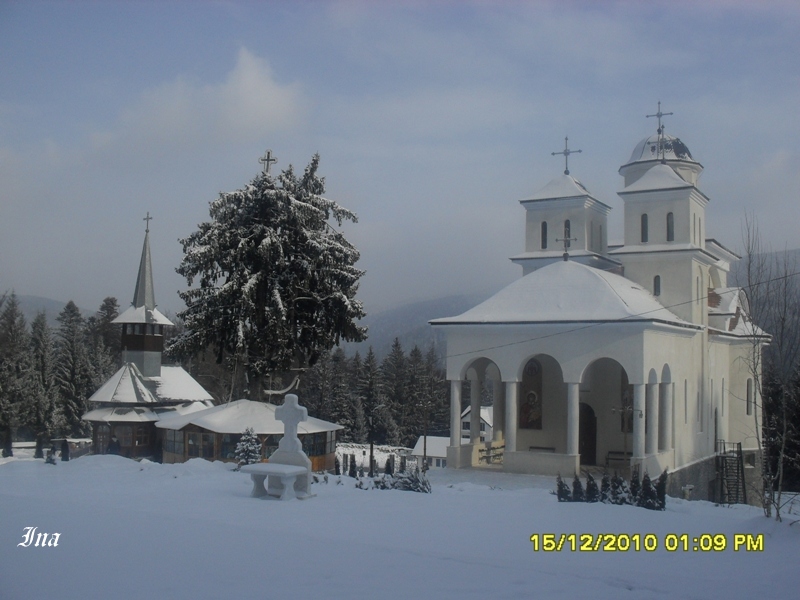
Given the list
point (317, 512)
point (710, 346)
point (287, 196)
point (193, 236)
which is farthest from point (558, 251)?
point (317, 512)

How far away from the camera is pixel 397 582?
8547 mm

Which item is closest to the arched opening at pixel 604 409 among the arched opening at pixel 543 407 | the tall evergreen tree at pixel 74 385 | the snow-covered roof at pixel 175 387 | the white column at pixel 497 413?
the arched opening at pixel 543 407

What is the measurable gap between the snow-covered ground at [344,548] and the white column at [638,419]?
7.43 metres

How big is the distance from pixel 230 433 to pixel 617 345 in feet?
40.3

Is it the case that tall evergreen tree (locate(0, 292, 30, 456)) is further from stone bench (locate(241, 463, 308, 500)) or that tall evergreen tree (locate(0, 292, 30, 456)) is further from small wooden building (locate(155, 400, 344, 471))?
stone bench (locate(241, 463, 308, 500))

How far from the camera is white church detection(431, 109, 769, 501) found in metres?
23.6

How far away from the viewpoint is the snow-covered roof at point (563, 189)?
100 feet

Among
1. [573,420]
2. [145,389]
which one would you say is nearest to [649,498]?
[573,420]

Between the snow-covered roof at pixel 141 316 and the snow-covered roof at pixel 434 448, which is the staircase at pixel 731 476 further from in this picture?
the snow-covered roof at pixel 434 448

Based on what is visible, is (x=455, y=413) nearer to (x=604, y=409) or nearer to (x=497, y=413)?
(x=497, y=413)

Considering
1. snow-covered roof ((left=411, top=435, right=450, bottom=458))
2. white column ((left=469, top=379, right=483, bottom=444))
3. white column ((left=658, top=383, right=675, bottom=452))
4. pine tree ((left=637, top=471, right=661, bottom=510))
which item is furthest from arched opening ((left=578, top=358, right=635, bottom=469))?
snow-covered roof ((left=411, top=435, right=450, bottom=458))

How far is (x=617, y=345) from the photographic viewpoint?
23281 millimetres

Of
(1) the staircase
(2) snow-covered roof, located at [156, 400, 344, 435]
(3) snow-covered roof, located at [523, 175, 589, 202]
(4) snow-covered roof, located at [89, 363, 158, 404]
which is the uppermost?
(3) snow-covered roof, located at [523, 175, 589, 202]

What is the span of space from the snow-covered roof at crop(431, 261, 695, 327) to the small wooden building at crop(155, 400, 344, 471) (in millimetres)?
5791
